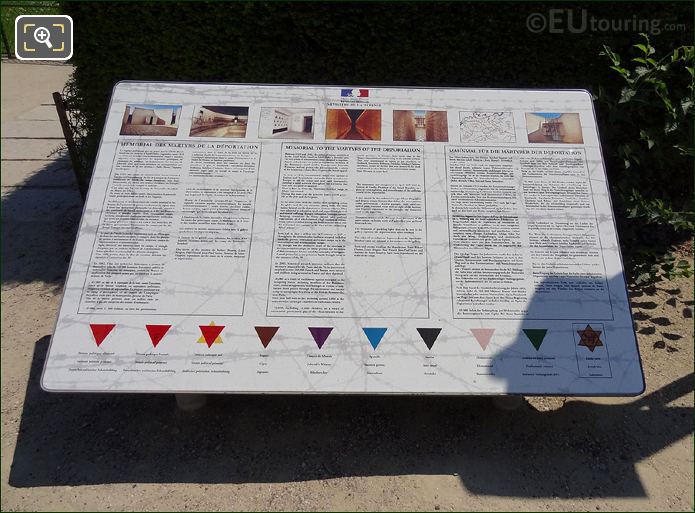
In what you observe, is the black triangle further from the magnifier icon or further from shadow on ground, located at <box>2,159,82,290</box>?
the magnifier icon

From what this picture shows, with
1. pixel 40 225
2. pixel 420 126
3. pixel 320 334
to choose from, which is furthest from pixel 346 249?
pixel 40 225

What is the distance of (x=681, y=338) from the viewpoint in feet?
12.2

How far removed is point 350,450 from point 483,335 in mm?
1012

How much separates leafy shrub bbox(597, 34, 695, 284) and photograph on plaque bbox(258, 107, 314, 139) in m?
2.05

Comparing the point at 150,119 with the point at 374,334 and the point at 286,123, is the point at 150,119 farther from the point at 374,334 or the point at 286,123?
the point at 374,334

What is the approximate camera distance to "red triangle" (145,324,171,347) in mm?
2586

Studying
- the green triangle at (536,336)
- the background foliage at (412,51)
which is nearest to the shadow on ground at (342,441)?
the green triangle at (536,336)

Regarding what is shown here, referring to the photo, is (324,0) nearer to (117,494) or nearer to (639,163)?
(639,163)

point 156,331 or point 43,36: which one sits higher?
point 43,36

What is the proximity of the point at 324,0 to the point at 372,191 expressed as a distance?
179 centimetres

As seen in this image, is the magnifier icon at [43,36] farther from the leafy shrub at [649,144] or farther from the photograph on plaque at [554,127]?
the leafy shrub at [649,144]

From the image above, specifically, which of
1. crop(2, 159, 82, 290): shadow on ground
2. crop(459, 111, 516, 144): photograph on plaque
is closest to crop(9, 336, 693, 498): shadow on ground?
crop(2, 159, 82, 290): shadow on ground

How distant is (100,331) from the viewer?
2.61 metres

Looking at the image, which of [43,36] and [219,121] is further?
[43,36]
